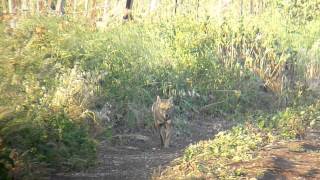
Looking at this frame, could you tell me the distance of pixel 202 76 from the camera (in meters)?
9.70

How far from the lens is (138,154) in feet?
23.9

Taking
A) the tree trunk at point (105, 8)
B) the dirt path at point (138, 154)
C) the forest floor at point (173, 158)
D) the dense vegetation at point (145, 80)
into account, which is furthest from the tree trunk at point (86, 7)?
the forest floor at point (173, 158)

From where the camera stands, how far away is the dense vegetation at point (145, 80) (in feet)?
17.5

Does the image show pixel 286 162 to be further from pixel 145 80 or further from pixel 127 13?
pixel 127 13

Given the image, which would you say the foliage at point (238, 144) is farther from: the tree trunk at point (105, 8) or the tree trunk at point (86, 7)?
the tree trunk at point (86, 7)

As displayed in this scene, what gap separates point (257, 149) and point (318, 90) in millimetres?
4387

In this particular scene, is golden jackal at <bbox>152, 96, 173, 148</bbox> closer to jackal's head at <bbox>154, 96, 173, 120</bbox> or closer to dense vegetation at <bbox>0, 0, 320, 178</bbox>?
jackal's head at <bbox>154, 96, 173, 120</bbox>

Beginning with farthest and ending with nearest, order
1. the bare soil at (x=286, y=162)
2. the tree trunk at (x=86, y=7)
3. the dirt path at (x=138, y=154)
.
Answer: the tree trunk at (x=86, y=7) → the dirt path at (x=138, y=154) → the bare soil at (x=286, y=162)

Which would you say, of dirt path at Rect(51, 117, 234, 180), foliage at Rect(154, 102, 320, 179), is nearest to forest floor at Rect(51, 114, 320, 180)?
dirt path at Rect(51, 117, 234, 180)

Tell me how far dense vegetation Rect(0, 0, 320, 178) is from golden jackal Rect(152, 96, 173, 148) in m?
0.59

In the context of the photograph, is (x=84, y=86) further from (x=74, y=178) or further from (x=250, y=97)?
(x=250, y=97)

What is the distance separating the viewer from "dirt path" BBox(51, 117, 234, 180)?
20.6 ft

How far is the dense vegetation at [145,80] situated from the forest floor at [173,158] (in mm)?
219

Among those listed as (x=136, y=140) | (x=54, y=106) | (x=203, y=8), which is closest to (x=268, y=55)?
(x=203, y=8)
